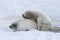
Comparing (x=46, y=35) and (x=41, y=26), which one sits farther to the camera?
(x=41, y=26)

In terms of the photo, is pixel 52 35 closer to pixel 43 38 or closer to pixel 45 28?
pixel 43 38

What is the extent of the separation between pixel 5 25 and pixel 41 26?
0.30 meters

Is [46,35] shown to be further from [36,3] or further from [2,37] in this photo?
[36,3]

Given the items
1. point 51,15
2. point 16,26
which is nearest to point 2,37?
point 16,26

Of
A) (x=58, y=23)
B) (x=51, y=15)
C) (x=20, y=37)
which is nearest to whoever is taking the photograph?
Result: (x=20, y=37)

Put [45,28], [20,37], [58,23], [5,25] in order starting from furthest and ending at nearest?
[58,23] → [5,25] → [45,28] → [20,37]

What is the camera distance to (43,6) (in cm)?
218

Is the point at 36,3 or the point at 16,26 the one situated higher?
the point at 36,3

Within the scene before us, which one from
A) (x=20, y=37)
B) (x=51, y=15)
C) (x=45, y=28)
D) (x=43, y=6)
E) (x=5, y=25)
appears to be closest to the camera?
(x=20, y=37)

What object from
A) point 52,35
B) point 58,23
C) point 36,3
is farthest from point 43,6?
point 52,35

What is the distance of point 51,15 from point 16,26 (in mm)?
552

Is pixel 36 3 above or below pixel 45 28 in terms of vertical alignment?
above

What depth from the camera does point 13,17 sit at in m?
1.90

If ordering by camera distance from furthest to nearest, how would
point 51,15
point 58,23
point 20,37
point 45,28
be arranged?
1. point 51,15
2. point 58,23
3. point 45,28
4. point 20,37
